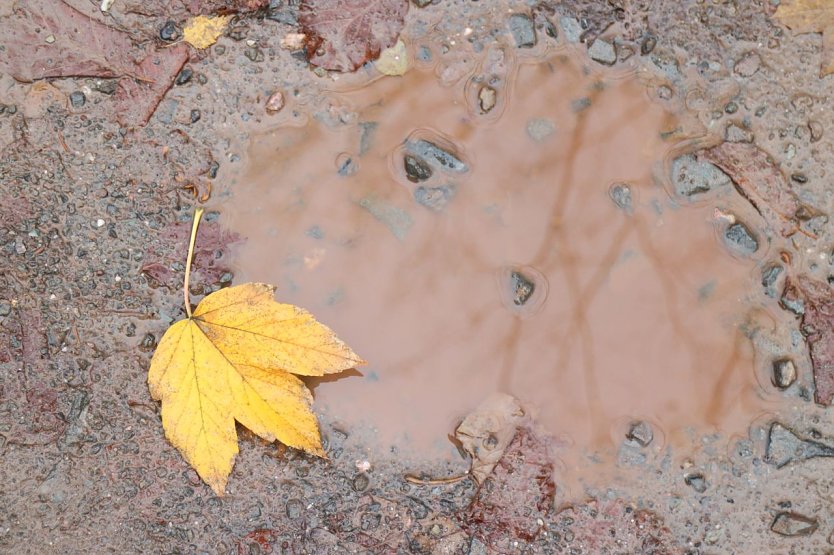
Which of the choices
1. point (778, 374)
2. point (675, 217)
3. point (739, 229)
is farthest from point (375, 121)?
point (778, 374)

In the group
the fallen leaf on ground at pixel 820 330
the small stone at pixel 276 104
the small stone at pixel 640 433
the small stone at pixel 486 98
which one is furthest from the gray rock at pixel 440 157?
the fallen leaf on ground at pixel 820 330

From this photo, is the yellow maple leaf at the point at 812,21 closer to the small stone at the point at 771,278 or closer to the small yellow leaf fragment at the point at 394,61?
the small stone at the point at 771,278

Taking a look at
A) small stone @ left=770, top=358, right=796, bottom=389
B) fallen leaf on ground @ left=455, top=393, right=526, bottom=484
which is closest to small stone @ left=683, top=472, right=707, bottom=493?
small stone @ left=770, top=358, right=796, bottom=389

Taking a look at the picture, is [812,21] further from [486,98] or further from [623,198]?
[486,98]

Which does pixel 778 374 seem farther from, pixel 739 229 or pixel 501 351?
pixel 501 351

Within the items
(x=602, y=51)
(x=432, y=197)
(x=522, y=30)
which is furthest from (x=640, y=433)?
(x=522, y=30)

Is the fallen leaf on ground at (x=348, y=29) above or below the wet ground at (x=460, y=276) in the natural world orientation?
above
